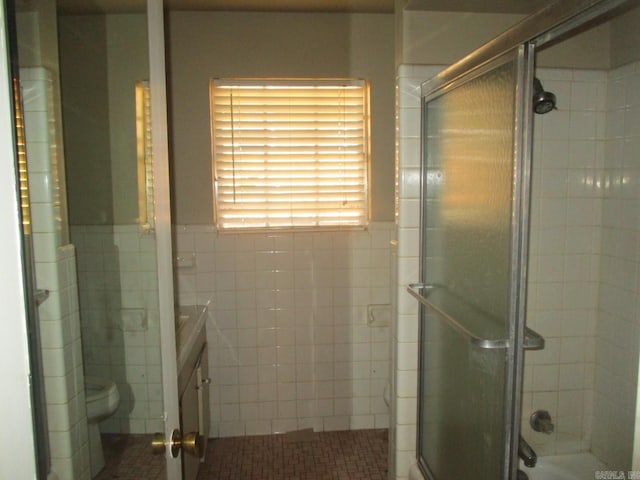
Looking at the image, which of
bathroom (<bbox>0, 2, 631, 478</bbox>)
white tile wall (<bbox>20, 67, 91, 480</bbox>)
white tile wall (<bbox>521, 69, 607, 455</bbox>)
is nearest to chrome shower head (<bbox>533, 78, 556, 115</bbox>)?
white tile wall (<bbox>521, 69, 607, 455</bbox>)

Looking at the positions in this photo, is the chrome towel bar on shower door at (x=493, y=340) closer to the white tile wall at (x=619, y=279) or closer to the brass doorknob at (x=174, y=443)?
the brass doorknob at (x=174, y=443)

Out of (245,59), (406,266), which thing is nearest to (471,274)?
(406,266)

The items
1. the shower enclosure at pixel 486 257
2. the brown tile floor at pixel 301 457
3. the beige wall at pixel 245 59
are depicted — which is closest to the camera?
the shower enclosure at pixel 486 257

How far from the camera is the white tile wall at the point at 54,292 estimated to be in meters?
0.56

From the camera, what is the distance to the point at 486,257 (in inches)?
52.3

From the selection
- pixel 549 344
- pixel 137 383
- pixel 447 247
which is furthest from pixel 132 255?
pixel 549 344

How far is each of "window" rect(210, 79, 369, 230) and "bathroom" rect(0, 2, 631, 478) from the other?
8cm

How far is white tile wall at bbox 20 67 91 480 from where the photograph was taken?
558 millimetres

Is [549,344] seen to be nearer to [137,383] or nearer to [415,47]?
[415,47]

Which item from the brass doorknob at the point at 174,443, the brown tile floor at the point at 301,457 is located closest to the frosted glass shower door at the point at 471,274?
the brass doorknob at the point at 174,443

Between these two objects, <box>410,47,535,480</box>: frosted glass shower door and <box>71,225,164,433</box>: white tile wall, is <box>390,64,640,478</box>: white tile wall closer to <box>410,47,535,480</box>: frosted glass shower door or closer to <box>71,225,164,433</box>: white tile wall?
<box>410,47,535,480</box>: frosted glass shower door

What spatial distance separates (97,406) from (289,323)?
2037mm

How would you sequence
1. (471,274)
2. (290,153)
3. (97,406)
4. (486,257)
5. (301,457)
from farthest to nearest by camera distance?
(290,153) → (301,457) → (471,274) → (486,257) → (97,406)

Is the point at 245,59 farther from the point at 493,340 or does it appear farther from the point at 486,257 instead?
the point at 493,340
